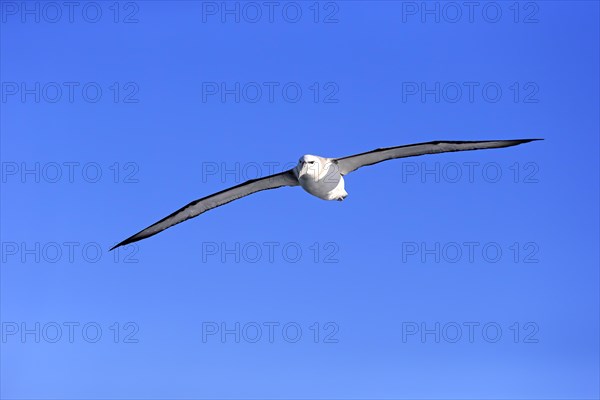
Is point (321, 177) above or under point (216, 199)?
under

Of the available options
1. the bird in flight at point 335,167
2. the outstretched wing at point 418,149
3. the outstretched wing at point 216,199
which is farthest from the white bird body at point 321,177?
the outstretched wing at point 216,199

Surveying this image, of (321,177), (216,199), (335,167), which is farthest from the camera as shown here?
(216,199)

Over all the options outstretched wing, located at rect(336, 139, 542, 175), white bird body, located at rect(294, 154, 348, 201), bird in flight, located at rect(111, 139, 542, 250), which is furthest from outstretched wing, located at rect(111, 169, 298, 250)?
outstretched wing, located at rect(336, 139, 542, 175)

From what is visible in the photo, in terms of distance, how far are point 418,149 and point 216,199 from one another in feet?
13.7

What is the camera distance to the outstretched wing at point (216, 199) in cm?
1541

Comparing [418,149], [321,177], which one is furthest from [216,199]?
[418,149]

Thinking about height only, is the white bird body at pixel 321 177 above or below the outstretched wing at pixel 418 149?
below

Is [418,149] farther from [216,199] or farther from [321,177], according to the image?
[216,199]

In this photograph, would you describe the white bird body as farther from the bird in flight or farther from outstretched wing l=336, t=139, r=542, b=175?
outstretched wing l=336, t=139, r=542, b=175

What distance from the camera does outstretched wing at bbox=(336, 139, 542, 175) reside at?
14734 mm

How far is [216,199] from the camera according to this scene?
53.1 ft

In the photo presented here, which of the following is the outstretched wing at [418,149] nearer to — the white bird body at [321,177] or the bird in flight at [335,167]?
the bird in flight at [335,167]

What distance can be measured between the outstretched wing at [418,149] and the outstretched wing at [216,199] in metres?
1.15

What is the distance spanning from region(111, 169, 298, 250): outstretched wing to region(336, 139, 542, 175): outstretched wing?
1.15m
